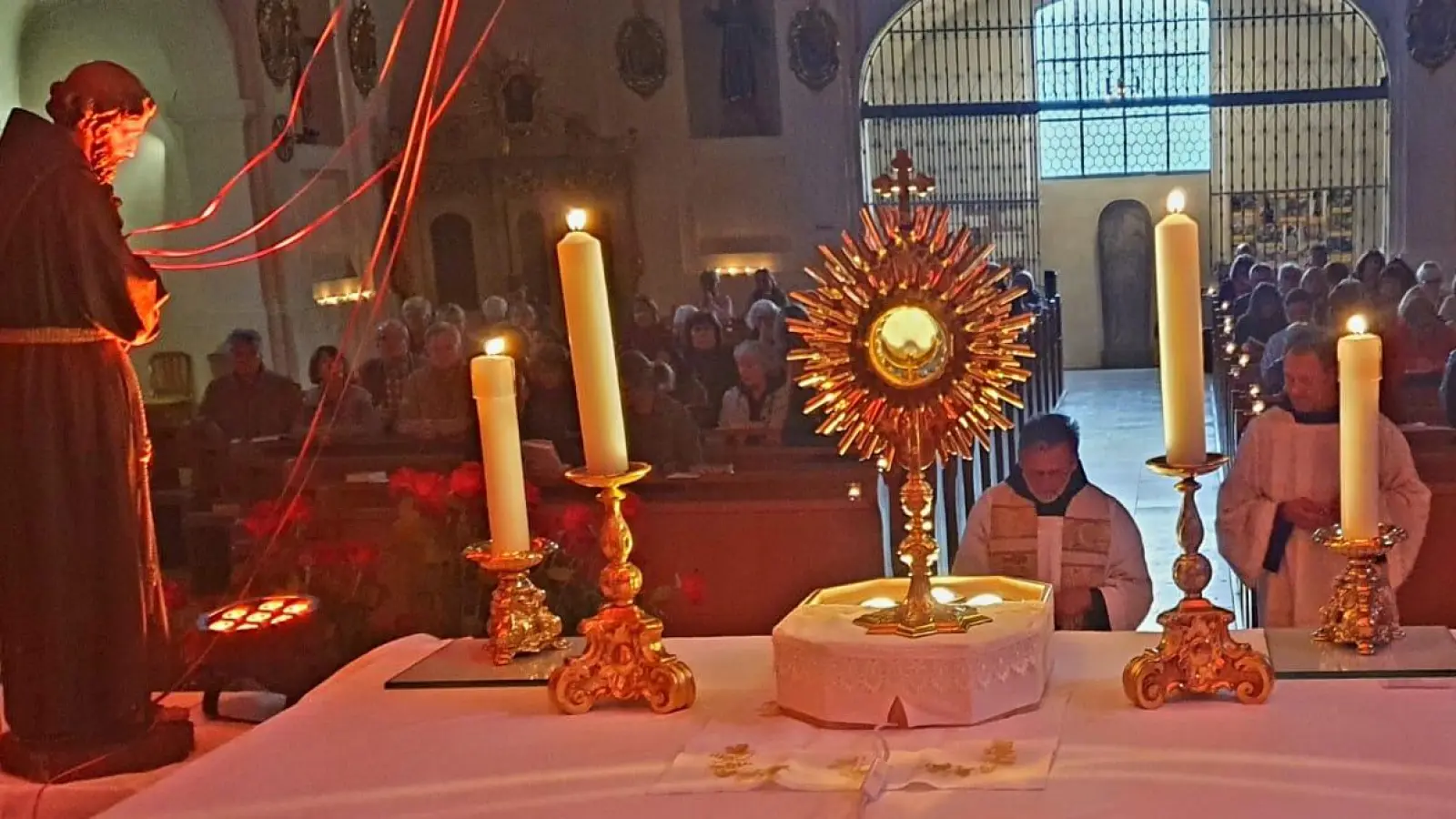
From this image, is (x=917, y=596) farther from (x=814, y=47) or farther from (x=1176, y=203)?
(x=814, y=47)

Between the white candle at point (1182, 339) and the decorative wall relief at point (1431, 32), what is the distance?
516cm

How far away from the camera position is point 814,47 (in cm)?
582

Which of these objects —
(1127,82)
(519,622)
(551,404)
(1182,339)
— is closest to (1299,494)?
(1182,339)

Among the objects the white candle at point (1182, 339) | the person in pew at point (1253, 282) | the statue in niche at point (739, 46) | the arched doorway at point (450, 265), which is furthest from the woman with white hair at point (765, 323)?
the white candle at point (1182, 339)

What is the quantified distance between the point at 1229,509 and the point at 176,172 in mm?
3877

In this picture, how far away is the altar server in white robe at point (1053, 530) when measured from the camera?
3213 mm

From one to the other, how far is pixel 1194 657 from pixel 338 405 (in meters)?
4.44

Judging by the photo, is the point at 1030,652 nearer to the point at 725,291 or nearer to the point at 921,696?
the point at 921,696

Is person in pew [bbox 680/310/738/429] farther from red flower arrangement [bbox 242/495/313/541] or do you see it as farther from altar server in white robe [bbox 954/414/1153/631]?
altar server in white robe [bbox 954/414/1153/631]

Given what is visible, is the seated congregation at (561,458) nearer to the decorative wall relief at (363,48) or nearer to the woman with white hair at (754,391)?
the woman with white hair at (754,391)

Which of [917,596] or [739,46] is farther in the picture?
[739,46]

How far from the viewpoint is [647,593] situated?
14.8 feet

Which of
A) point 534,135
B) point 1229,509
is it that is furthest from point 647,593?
point 534,135

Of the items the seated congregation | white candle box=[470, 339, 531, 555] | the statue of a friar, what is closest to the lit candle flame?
white candle box=[470, 339, 531, 555]
